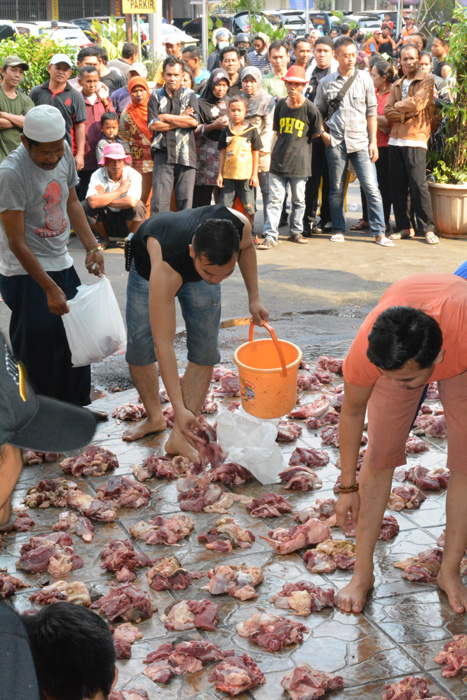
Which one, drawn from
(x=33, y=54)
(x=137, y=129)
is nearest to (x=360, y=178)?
(x=137, y=129)

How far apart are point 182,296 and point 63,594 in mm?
2046

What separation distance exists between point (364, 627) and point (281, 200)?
7808 mm

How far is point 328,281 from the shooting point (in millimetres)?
9312

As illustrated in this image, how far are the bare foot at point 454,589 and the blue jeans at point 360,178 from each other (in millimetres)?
7480

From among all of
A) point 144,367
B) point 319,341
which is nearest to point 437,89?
point 319,341

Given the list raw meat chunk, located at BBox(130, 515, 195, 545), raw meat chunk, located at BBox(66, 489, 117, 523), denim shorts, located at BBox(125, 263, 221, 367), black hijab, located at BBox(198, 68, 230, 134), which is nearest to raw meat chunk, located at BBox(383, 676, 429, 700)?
raw meat chunk, located at BBox(130, 515, 195, 545)

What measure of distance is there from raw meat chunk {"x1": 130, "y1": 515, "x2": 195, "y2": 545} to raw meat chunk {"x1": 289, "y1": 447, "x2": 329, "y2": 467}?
3.00 ft

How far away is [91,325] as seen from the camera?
533 cm

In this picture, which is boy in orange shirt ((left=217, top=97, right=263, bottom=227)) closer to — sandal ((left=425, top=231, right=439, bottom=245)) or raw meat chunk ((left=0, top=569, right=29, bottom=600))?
sandal ((left=425, top=231, right=439, bottom=245))

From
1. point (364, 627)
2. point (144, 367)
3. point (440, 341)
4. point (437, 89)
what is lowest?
point (364, 627)

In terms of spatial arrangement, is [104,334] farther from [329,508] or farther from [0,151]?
[0,151]

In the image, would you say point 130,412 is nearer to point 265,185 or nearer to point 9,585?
point 9,585

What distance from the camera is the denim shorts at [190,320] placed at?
5.06 m

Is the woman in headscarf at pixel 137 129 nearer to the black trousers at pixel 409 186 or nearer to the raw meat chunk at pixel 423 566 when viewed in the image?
the black trousers at pixel 409 186
